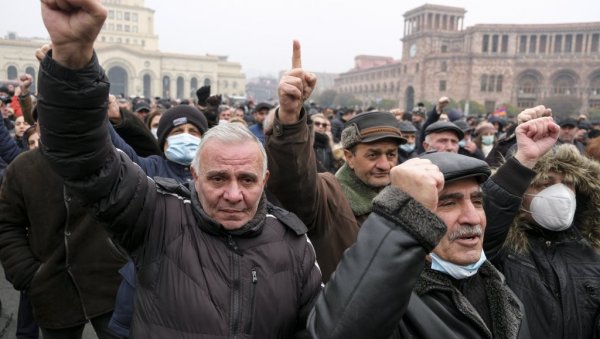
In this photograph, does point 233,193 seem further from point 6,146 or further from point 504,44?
point 504,44

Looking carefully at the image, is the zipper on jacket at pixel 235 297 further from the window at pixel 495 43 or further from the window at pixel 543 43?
the window at pixel 543 43

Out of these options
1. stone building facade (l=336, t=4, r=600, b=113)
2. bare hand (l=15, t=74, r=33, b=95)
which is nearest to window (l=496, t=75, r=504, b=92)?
stone building facade (l=336, t=4, r=600, b=113)

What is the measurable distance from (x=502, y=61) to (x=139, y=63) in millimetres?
54394

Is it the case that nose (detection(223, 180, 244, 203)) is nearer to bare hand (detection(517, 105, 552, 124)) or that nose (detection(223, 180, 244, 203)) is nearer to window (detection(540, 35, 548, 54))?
A: bare hand (detection(517, 105, 552, 124))

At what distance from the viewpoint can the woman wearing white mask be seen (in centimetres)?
202

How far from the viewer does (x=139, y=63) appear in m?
72.1

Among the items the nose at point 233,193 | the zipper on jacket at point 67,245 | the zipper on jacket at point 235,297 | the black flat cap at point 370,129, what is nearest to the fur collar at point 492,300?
the zipper on jacket at point 235,297

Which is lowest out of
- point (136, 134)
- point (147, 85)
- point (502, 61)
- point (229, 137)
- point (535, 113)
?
point (136, 134)

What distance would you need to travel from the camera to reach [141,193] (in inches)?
64.7

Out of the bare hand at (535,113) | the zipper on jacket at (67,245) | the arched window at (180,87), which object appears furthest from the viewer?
the arched window at (180,87)

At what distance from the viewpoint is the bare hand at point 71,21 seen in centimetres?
126

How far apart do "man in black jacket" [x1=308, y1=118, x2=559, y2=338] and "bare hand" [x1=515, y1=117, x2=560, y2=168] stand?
20.5 inches

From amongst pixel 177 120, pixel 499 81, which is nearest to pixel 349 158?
pixel 177 120

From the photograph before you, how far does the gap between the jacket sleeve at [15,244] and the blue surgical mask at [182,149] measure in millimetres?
959
